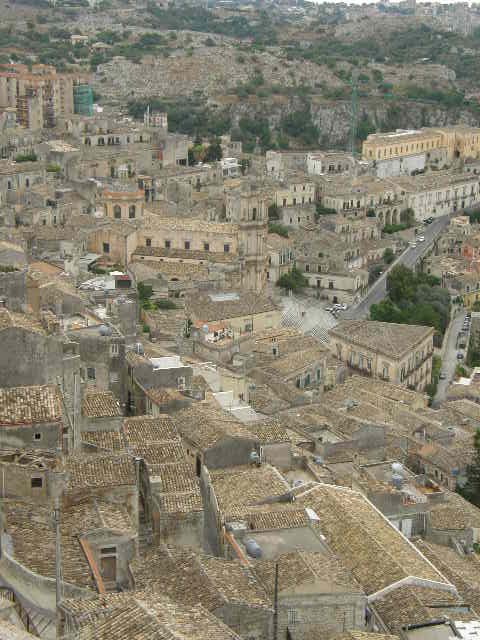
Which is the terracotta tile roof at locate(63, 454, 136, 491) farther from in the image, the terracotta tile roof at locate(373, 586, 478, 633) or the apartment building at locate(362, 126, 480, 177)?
the apartment building at locate(362, 126, 480, 177)

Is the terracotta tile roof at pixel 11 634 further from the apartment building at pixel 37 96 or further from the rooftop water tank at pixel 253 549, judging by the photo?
the apartment building at pixel 37 96

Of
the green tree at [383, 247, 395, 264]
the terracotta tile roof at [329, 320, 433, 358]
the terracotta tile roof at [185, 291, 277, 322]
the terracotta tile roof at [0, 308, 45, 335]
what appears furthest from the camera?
the green tree at [383, 247, 395, 264]

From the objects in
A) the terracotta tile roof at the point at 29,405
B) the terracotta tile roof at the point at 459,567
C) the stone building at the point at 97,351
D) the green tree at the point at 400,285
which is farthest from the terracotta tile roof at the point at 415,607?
the green tree at the point at 400,285

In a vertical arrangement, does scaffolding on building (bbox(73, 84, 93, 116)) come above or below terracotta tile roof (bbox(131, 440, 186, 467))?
below

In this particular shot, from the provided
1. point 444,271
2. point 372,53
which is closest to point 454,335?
point 444,271

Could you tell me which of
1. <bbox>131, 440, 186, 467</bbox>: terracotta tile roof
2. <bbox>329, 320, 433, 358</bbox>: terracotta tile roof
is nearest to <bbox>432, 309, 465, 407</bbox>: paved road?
<bbox>329, 320, 433, 358</bbox>: terracotta tile roof

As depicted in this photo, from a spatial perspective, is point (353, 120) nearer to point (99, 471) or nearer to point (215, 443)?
point (215, 443)

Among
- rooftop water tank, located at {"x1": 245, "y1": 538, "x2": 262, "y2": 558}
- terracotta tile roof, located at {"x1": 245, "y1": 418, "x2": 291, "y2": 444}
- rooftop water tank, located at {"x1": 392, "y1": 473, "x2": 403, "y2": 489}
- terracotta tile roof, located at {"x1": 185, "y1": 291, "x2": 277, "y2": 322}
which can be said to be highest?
rooftop water tank, located at {"x1": 245, "y1": 538, "x2": 262, "y2": 558}
